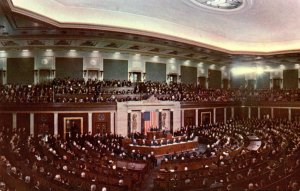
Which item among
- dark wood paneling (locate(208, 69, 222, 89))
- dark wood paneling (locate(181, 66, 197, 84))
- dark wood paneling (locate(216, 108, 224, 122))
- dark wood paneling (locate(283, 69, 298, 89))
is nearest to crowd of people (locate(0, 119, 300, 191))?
dark wood paneling (locate(216, 108, 224, 122))

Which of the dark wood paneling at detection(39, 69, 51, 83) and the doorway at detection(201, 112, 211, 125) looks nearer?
the dark wood paneling at detection(39, 69, 51, 83)

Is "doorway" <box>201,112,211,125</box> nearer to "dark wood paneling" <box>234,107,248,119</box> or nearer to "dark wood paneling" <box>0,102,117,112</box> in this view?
"dark wood paneling" <box>234,107,248,119</box>

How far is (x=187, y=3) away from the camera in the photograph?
23.1 m

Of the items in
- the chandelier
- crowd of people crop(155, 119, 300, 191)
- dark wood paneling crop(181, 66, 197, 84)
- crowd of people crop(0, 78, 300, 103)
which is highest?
the chandelier

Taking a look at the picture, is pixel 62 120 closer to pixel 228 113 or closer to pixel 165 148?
pixel 165 148

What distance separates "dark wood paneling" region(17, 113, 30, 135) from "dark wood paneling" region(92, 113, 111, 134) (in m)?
4.91

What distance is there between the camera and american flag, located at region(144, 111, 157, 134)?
91.2ft

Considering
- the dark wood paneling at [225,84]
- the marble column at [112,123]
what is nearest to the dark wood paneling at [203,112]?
the dark wood paneling at [225,84]

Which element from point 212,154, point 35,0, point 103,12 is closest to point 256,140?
point 212,154

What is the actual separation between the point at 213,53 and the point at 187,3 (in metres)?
11.6

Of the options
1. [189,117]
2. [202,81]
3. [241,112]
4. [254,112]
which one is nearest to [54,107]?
[189,117]

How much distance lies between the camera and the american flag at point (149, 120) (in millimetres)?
27797

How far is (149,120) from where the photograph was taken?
28109 millimetres

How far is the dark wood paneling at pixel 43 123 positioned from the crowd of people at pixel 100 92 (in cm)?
115
